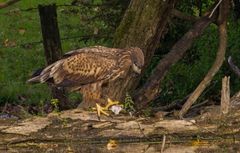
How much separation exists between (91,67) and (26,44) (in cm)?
917

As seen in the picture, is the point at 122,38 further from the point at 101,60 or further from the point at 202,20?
the point at 101,60

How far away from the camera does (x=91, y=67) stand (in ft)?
20.5

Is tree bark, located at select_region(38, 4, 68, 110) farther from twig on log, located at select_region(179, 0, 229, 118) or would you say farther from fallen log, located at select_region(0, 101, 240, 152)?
fallen log, located at select_region(0, 101, 240, 152)

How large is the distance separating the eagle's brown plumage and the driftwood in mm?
1228

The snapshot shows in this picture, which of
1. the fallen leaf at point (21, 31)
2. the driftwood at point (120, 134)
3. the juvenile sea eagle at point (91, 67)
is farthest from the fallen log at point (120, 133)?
the fallen leaf at point (21, 31)

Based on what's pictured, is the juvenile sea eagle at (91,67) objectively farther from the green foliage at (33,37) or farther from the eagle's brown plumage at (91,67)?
the green foliage at (33,37)

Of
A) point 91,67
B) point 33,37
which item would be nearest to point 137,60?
point 91,67

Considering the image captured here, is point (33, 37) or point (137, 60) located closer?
point (137, 60)

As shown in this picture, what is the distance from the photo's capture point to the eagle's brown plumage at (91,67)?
6.23 meters

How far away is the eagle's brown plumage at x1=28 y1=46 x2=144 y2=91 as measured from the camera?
6234 millimetres

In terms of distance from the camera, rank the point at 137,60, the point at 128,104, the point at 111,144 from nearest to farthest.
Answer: the point at 111,144 < the point at 128,104 < the point at 137,60

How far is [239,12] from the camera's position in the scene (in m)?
10.8

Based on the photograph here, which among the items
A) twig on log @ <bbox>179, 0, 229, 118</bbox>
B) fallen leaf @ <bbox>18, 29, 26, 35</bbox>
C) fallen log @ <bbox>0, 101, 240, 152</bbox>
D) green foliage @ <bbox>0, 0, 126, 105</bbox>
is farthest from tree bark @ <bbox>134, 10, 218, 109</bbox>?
fallen leaf @ <bbox>18, 29, 26, 35</bbox>

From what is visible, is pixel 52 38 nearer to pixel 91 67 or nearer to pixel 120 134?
pixel 91 67
